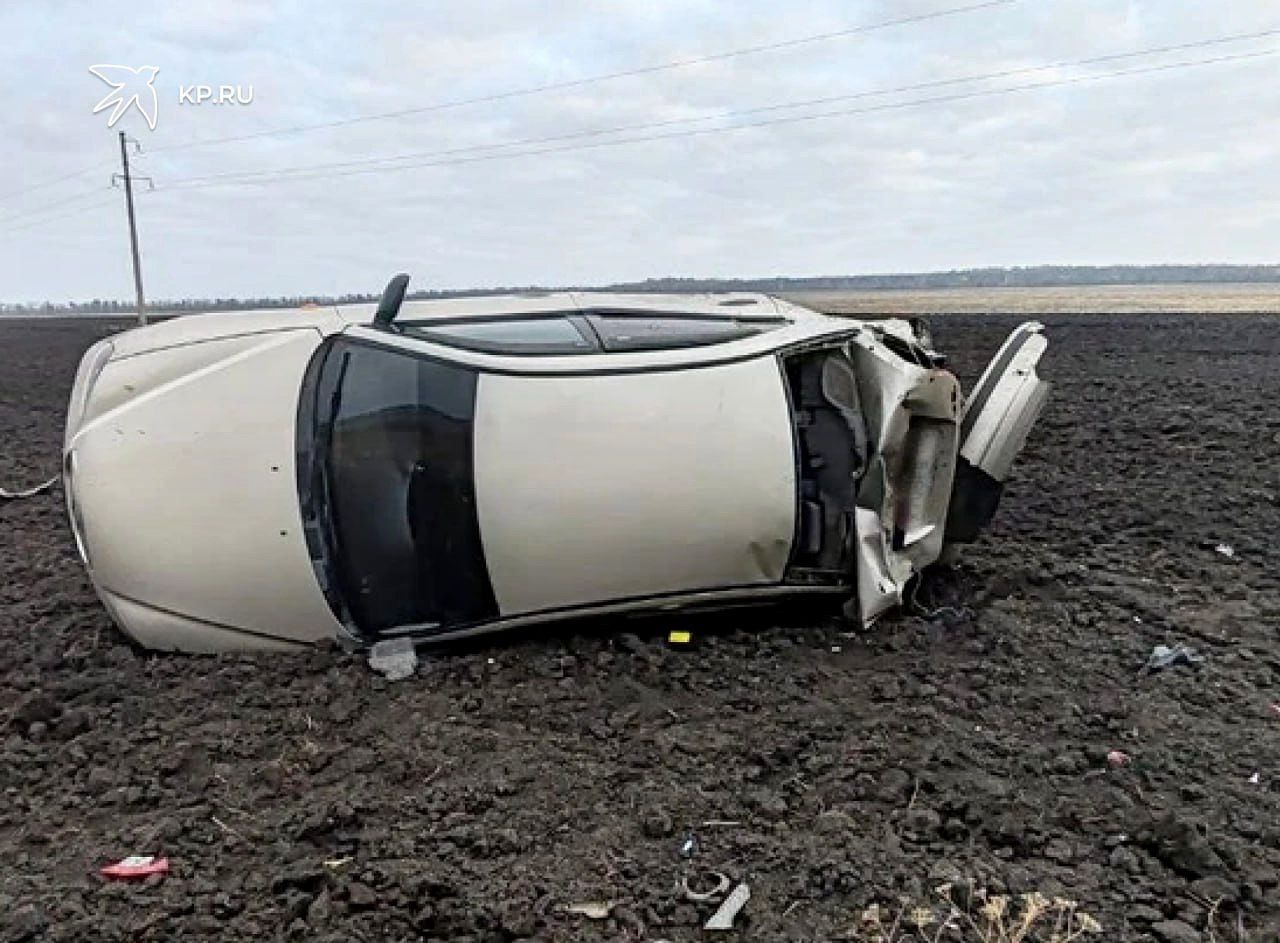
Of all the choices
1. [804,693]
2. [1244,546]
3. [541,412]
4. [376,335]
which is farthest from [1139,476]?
[376,335]

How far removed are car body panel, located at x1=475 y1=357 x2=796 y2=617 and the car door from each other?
110 cm

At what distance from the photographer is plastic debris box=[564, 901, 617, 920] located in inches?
105

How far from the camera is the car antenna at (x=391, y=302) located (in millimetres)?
4410

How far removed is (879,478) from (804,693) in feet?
3.43

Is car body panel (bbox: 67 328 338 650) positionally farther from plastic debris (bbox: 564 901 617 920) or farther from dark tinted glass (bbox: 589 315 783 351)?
plastic debris (bbox: 564 901 617 920)

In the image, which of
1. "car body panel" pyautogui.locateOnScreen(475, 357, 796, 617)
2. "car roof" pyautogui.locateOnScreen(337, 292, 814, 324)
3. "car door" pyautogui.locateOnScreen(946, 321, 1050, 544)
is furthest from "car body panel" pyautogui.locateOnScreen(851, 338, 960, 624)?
"car roof" pyautogui.locateOnScreen(337, 292, 814, 324)

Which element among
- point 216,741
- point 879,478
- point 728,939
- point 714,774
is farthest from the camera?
point 879,478

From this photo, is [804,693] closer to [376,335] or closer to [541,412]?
[541,412]

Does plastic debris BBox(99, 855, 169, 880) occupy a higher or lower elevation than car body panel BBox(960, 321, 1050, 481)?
lower

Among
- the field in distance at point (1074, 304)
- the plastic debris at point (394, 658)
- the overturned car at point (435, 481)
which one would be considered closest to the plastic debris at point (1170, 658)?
the overturned car at point (435, 481)

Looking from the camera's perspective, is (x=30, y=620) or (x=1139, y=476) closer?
(x=30, y=620)

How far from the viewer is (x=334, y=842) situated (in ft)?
10.0

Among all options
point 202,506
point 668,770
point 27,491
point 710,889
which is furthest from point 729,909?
point 27,491

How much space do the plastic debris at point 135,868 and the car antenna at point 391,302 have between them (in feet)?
7.18
